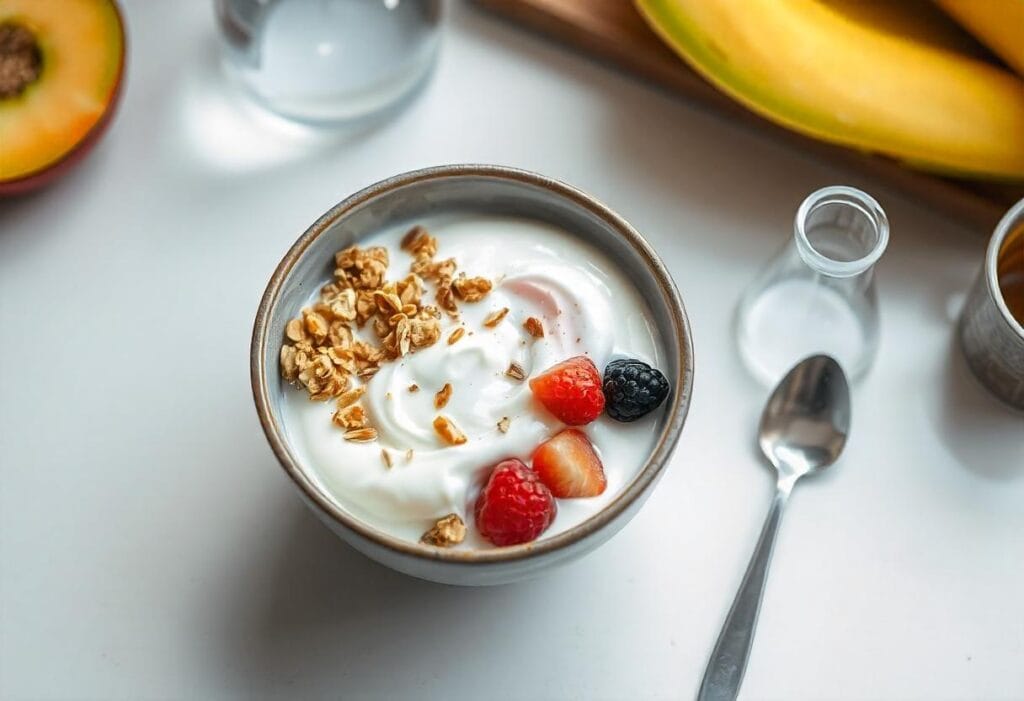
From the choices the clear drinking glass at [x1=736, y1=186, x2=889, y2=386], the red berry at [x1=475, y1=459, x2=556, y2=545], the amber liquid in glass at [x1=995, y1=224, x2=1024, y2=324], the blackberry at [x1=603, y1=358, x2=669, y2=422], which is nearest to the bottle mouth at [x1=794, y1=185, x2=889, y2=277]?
the clear drinking glass at [x1=736, y1=186, x2=889, y2=386]

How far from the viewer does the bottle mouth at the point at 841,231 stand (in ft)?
3.62

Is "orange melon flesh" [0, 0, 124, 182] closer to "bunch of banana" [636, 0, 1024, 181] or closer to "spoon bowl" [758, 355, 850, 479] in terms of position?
"bunch of banana" [636, 0, 1024, 181]

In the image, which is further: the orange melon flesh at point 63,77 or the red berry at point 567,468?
the orange melon flesh at point 63,77

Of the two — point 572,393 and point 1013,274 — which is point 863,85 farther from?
point 572,393

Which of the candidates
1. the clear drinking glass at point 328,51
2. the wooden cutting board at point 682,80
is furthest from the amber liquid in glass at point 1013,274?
the clear drinking glass at point 328,51

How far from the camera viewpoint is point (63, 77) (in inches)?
47.1

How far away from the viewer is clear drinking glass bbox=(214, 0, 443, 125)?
128cm

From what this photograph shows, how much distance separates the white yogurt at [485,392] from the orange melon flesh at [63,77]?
353 millimetres

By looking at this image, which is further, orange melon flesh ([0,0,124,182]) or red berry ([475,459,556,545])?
orange melon flesh ([0,0,124,182])

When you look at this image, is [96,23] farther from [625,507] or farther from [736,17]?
[625,507]

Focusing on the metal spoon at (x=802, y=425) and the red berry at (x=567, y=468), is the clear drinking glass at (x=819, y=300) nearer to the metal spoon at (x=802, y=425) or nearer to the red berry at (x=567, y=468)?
the metal spoon at (x=802, y=425)

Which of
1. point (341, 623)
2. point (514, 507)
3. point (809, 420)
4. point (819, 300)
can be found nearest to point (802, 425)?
point (809, 420)

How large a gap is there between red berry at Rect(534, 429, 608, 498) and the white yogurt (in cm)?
1

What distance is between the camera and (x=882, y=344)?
1189 millimetres
